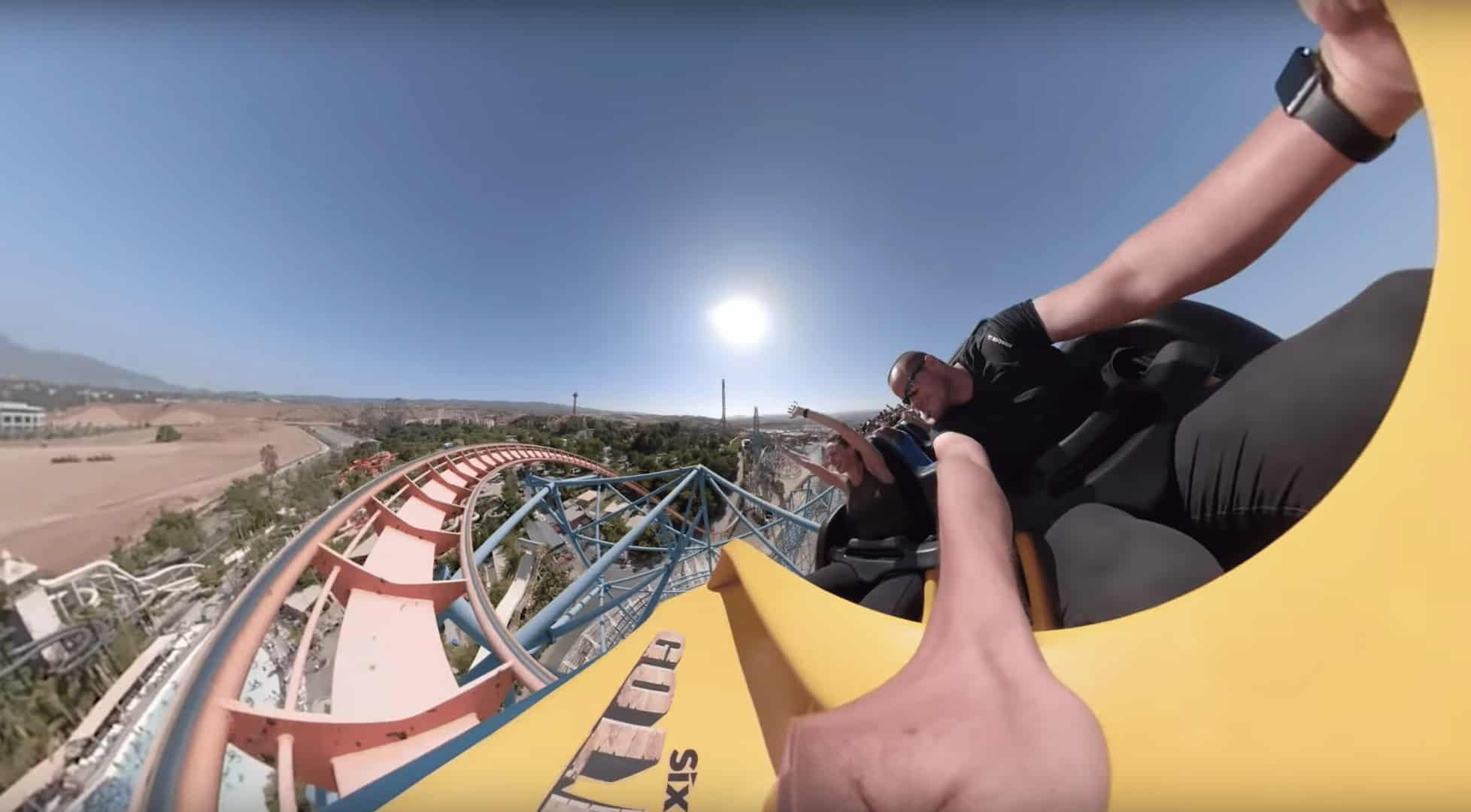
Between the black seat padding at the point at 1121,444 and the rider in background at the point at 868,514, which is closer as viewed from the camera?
the black seat padding at the point at 1121,444

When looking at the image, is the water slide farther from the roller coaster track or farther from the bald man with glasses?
the bald man with glasses

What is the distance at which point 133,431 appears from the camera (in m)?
0.80

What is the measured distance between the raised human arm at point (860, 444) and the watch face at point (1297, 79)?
53 centimetres

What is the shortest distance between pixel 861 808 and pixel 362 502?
1.30m

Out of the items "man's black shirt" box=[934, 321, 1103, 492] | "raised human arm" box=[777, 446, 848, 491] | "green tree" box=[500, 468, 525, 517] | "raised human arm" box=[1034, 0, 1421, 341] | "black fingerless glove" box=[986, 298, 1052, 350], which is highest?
"raised human arm" box=[1034, 0, 1421, 341]

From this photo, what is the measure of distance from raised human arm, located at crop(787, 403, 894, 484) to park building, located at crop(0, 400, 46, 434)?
121 cm

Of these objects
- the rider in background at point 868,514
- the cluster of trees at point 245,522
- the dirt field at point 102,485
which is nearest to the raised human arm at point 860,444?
the rider in background at point 868,514

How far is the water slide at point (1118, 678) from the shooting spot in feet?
0.69

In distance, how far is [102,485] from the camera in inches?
27.7

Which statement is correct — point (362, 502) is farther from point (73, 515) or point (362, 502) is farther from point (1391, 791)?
point (1391, 791)

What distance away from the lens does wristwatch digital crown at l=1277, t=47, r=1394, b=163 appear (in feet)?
1.18

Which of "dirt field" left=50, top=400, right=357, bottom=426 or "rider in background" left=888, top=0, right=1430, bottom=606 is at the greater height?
"rider in background" left=888, top=0, right=1430, bottom=606

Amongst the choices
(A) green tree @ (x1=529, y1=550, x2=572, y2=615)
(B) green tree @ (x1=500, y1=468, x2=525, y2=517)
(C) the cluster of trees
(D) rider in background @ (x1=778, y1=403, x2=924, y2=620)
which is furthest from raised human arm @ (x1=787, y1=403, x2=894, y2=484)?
(A) green tree @ (x1=529, y1=550, x2=572, y2=615)

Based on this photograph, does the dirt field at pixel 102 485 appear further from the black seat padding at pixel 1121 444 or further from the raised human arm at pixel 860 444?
the black seat padding at pixel 1121 444
